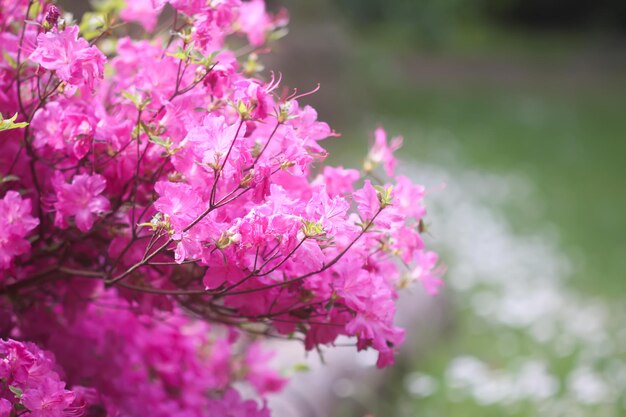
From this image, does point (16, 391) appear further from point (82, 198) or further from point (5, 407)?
point (82, 198)

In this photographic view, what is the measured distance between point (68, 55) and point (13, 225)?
233 millimetres

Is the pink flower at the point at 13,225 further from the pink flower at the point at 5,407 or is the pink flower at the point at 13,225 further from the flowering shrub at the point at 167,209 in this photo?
the pink flower at the point at 5,407

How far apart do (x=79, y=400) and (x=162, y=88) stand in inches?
17.3

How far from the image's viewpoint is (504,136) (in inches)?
340

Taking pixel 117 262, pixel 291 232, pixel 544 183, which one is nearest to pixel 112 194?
pixel 117 262

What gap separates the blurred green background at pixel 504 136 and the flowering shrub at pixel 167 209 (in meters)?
1.27

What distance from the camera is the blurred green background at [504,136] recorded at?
328cm

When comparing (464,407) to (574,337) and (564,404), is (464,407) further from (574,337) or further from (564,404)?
(574,337)

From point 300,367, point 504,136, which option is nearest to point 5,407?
point 300,367

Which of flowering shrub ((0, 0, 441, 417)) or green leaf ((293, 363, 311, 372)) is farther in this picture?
green leaf ((293, 363, 311, 372))

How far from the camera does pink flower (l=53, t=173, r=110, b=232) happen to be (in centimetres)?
113

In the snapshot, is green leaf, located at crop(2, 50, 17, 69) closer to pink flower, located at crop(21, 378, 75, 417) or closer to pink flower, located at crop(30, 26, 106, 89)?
pink flower, located at crop(30, 26, 106, 89)

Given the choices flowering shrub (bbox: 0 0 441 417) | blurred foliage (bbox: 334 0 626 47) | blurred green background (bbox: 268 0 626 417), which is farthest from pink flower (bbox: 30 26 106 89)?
blurred foliage (bbox: 334 0 626 47)

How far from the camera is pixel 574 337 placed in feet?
12.5
